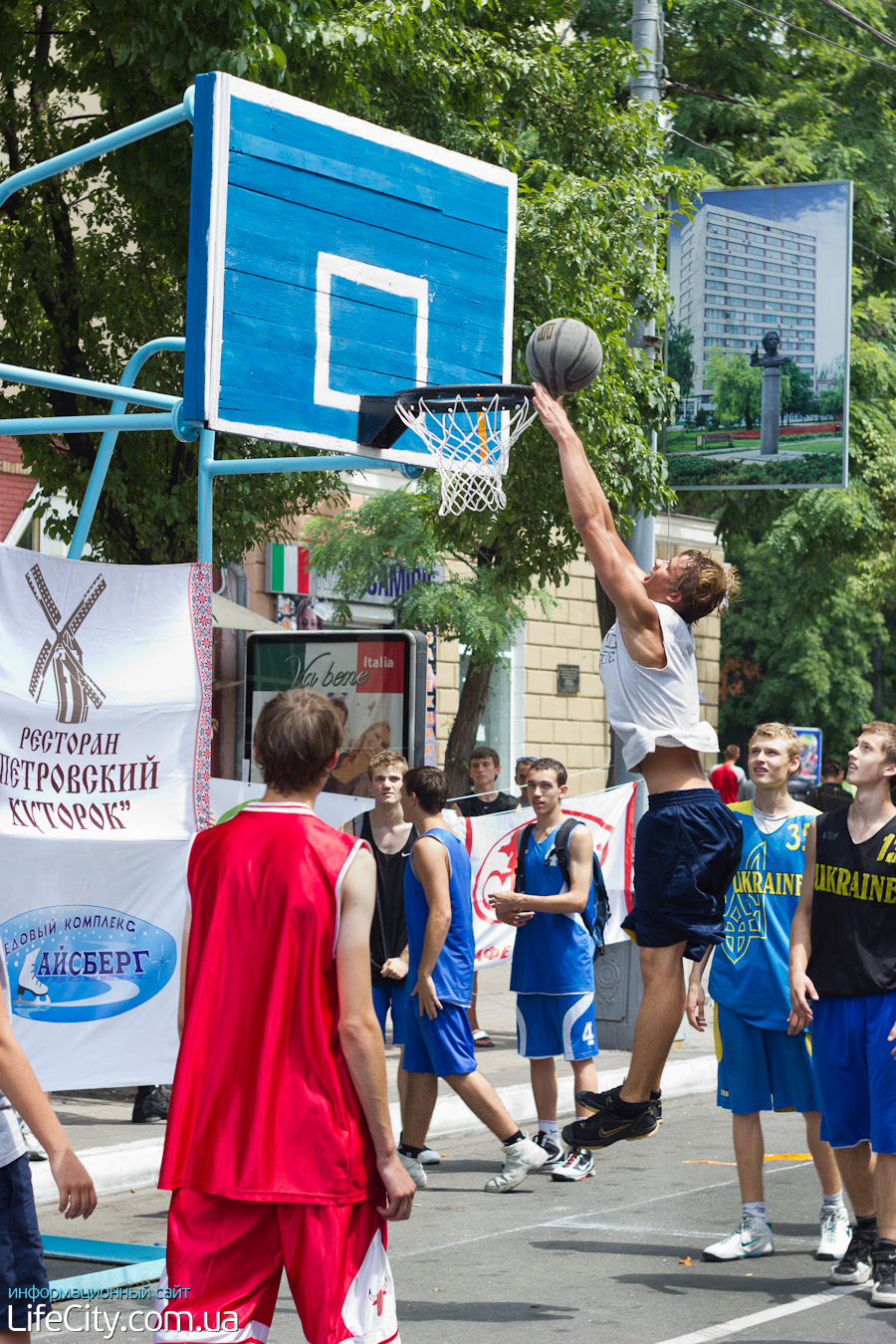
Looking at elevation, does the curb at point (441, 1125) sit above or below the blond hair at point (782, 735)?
below

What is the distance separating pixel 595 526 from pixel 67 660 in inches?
102

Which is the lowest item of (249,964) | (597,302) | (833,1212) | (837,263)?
(833,1212)

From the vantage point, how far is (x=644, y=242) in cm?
1427

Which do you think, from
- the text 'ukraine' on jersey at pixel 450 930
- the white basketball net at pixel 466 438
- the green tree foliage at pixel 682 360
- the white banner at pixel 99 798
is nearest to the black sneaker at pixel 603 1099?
the white banner at pixel 99 798

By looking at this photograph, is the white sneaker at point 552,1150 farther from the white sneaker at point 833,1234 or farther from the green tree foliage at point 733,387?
the green tree foliage at point 733,387

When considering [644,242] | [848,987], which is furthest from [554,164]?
[848,987]

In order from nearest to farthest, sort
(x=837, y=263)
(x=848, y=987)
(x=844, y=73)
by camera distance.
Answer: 1. (x=848, y=987)
2. (x=837, y=263)
3. (x=844, y=73)

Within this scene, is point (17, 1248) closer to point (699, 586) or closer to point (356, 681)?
point (699, 586)

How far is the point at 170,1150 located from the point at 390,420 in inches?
179

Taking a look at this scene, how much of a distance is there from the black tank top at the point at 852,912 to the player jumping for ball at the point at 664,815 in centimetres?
94

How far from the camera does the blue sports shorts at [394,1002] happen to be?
861 cm

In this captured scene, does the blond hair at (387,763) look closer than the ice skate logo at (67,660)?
No

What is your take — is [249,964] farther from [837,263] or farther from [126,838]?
[837,263]

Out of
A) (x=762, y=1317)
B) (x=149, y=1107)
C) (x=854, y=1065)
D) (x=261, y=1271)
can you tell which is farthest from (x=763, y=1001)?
(x=149, y=1107)
